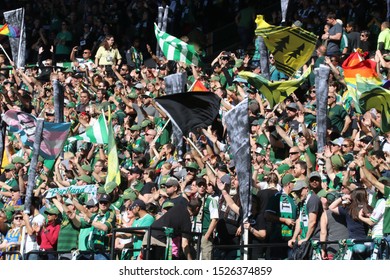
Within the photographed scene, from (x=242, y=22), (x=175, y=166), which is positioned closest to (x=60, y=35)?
(x=242, y=22)

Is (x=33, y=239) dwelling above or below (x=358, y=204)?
below

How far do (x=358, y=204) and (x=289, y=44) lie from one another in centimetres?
517

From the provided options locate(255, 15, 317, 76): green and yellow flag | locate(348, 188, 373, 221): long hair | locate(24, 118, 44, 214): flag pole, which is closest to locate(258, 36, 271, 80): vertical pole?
locate(255, 15, 317, 76): green and yellow flag

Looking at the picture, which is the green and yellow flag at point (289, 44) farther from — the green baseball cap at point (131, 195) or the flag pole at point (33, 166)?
the flag pole at point (33, 166)

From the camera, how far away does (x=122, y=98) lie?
22562 millimetres

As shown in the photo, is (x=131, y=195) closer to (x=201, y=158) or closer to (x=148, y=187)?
(x=148, y=187)

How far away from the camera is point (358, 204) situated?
47.3 ft

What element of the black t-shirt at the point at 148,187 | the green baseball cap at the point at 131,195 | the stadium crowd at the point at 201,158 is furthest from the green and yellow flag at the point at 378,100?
the black t-shirt at the point at 148,187

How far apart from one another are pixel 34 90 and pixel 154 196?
9.70m

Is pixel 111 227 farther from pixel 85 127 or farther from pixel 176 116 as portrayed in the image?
pixel 85 127

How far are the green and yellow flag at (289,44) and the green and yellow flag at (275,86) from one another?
1.13m

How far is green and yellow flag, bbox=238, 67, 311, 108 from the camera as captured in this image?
58.7 ft

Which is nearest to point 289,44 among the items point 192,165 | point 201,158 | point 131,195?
point 201,158

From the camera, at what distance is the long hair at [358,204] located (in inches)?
566
